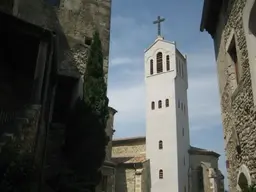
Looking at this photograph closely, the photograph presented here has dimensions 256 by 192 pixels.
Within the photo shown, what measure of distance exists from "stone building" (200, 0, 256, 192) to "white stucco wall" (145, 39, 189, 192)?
21.2 meters

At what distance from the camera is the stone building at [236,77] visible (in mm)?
6828

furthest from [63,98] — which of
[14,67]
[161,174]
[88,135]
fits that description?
[161,174]

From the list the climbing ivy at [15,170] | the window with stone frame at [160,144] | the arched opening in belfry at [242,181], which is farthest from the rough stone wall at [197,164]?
the climbing ivy at [15,170]

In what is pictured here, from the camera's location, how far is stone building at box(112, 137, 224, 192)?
1086 inches

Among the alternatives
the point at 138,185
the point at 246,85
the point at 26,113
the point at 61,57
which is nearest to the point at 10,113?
the point at 26,113

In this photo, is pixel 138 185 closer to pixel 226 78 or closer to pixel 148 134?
pixel 148 134

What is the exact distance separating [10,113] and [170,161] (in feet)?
79.4

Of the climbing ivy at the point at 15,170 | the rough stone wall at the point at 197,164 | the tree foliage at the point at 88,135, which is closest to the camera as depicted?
the climbing ivy at the point at 15,170

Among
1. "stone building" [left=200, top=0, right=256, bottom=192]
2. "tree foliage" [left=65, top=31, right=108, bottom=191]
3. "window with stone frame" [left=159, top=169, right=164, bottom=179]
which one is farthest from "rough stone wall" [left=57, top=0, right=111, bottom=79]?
"window with stone frame" [left=159, top=169, right=164, bottom=179]

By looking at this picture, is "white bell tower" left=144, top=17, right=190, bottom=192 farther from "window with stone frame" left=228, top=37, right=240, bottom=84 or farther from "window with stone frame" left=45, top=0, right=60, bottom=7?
"window with stone frame" left=228, top=37, right=240, bottom=84

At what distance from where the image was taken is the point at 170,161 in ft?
99.8

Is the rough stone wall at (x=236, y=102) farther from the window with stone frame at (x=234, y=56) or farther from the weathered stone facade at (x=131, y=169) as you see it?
the weathered stone facade at (x=131, y=169)

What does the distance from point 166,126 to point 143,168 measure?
226 inches

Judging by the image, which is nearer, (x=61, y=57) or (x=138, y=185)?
(x=61, y=57)
